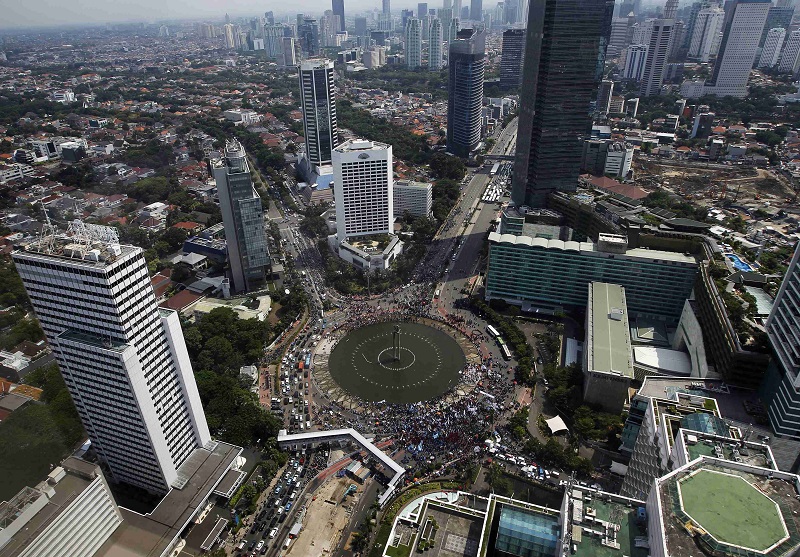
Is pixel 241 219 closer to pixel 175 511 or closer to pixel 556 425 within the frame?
pixel 175 511

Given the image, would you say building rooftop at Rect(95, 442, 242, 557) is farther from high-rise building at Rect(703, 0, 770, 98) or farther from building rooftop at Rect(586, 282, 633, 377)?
high-rise building at Rect(703, 0, 770, 98)

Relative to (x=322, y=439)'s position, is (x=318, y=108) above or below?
above

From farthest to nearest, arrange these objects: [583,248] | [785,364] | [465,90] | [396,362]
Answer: [465,90] → [583,248] → [396,362] → [785,364]

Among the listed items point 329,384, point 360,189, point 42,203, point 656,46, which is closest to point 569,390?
point 329,384

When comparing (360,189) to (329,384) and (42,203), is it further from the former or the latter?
(42,203)

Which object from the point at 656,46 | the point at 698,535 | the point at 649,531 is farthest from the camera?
the point at 656,46

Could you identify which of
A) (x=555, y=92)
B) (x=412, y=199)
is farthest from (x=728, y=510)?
(x=412, y=199)
